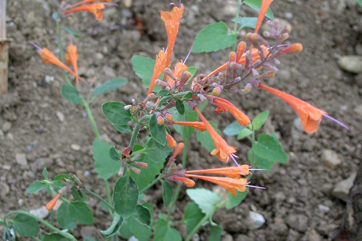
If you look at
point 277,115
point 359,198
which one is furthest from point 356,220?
point 277,115

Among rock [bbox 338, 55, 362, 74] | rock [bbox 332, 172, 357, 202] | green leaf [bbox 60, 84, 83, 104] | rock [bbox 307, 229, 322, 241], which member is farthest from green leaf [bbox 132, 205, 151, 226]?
rock [bbox 338, 55, 362, 74]

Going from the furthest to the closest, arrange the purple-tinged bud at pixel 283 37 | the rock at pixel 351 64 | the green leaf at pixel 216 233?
the rock at pixel 351 64, the green leaf at pixel 216 233, the purple-tinged bud at pixel 283 37

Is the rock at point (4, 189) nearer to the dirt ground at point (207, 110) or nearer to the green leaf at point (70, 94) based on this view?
the dirt ground at point (207, 110)

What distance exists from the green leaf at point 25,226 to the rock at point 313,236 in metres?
2.05

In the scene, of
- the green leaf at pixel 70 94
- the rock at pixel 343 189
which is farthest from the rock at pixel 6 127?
the rock at pixel 343 189

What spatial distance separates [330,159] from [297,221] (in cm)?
75

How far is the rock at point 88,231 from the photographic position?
2683mm

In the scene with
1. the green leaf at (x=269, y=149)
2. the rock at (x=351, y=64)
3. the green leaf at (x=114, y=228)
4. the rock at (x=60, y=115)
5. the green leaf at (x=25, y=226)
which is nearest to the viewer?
the green leaf at (x=114, y=228)

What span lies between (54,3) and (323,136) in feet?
10.3

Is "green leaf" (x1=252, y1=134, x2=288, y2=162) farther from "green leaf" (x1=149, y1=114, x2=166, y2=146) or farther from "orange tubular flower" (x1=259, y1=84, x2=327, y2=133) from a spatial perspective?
"green leaf" (x1=149, y1=114, x2=166, y2=146)

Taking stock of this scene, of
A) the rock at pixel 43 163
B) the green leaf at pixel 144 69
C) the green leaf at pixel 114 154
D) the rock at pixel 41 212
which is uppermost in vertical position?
Result: the green leaf at pixel 144 69

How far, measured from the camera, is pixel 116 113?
1560 mm

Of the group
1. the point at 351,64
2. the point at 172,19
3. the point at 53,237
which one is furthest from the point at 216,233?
the point at 351,64

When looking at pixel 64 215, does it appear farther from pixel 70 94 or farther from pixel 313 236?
pixel 313 236
